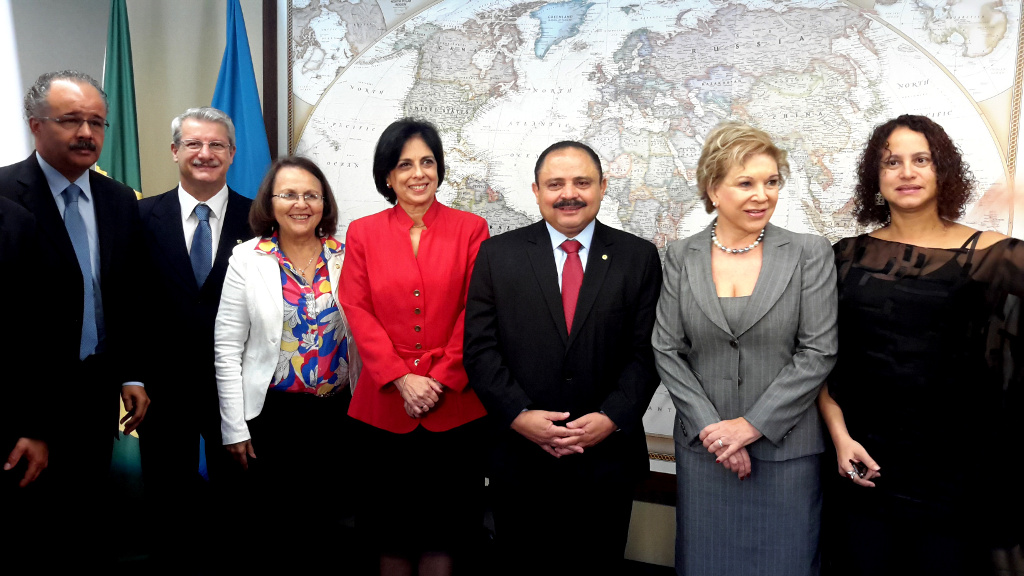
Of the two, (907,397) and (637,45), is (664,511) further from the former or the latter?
(637,45)

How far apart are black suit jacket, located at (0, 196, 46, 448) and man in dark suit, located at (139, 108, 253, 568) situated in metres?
0.60

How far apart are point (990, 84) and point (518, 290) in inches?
79.3

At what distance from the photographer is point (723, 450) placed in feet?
6.05

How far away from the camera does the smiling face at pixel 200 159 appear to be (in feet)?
8.82

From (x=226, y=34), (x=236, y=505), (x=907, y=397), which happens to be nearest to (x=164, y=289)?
(x=236, y=505)

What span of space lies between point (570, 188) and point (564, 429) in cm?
71

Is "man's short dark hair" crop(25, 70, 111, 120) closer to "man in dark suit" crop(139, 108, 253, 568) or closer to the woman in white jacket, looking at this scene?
"man in dark suit" crop(139, 108, 253, 568)

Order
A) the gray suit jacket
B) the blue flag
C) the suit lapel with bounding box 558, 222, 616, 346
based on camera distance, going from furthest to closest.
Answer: the blue flag, the suit lapel with bounding box 558, 222, 616, 346, the gray suit jacket

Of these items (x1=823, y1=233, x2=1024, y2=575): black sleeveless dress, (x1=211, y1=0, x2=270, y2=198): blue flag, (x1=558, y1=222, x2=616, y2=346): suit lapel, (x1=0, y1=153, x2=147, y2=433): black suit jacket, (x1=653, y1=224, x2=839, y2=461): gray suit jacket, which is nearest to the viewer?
(x1=823, y1=233, x2=1024, y2=575): black sleeveless dress

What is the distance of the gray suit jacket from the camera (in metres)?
1.83

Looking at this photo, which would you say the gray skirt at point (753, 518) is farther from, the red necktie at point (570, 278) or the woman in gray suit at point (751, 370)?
the red necktie at point (570, 278)

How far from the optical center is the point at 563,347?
199cm

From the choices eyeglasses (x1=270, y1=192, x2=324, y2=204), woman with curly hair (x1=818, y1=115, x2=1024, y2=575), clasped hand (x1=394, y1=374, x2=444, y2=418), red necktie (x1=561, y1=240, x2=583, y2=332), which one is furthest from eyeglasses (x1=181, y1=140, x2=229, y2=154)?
woman with curly hair (x1=818, y1=115, x2=1024, y2=575)

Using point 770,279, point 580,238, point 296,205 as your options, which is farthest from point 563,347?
point 296,205
